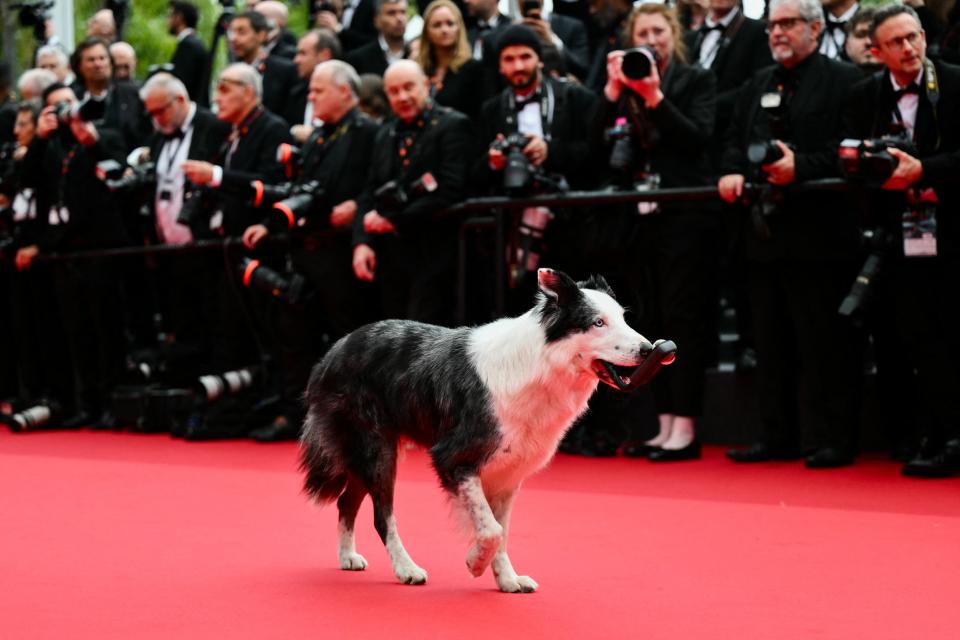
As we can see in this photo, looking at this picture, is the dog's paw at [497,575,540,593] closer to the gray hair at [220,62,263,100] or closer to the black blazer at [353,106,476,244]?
the black blazer at [353,106,476,244]

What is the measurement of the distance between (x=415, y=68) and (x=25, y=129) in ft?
14.9

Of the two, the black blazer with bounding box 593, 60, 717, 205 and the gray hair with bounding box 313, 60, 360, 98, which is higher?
the gray hair with bounding box 313, 60, 360, 98

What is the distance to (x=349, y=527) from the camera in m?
5.55

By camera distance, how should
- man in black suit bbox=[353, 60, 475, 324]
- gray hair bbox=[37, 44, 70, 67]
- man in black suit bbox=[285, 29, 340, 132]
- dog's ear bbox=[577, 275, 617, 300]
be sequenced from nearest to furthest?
dog's ear bbox=[577, 275, 617, 300]
man in black suit bbox=[353, 60, 475, 324]
man in black suit bbox=[285, 29, 340, 132]
gray hair bbox=[37, 44, 70, 67]

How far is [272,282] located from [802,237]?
11.8 ft

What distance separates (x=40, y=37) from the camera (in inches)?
607

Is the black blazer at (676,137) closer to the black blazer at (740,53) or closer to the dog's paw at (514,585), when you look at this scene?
the black blazer at (740,53)

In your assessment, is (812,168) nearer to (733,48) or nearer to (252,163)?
(733,48)

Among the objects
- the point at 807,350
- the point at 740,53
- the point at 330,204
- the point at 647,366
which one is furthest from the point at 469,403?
the point at 740,53

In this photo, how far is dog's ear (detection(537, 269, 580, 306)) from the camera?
4.91 metres

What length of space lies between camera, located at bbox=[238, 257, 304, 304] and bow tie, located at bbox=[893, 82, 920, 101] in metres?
4.04

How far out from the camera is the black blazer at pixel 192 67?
13.7 m

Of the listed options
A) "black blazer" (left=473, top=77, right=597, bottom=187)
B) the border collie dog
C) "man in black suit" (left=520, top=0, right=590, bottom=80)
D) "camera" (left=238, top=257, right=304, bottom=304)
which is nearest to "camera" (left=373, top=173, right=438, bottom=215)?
"black blazer" (left=473, top=77, right=597, bottom=187)

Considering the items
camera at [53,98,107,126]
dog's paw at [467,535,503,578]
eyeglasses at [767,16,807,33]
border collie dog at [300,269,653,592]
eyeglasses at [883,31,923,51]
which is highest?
eyeglasses at [767,16,807,33]
